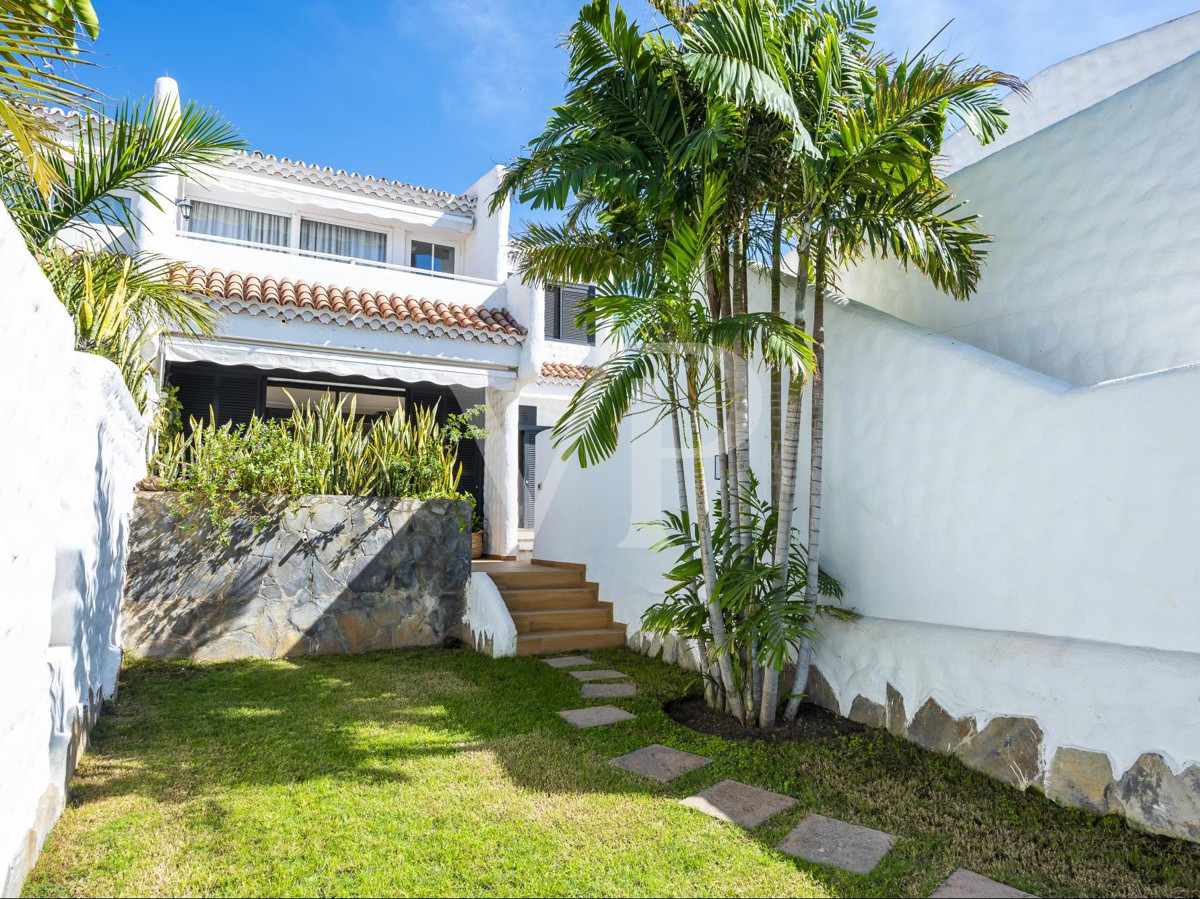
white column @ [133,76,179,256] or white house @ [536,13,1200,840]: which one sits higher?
white column @ [133,76,179,256]

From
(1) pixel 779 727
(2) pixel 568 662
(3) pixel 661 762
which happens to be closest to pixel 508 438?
(2) pixel 568 662

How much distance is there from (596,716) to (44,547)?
4.15 meters

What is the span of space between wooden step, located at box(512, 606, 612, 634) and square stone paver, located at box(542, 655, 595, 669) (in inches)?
25.6

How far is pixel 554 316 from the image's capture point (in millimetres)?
18578

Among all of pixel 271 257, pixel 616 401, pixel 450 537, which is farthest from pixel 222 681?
pixel 271 257

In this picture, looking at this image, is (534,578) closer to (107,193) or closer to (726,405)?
(726,405)

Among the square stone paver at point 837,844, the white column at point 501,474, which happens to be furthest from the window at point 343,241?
the square stone paver at point 837,844

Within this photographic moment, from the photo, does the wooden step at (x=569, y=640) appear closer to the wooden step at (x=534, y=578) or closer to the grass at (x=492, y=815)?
the wooden step at (x=534, y=578)

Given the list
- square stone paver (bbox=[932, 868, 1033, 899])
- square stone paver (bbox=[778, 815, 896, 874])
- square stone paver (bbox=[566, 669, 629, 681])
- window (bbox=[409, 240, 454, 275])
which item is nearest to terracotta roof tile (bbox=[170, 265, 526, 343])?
window (bbox=[409, 240, 454, 275])

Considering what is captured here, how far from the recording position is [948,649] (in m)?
5.17

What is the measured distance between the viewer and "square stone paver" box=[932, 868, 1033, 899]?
3.39 meters

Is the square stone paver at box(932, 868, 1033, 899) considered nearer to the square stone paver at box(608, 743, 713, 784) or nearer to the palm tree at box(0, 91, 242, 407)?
→ the square stone paver at box(608, 743, 713, 784)

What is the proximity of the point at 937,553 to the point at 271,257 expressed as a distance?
11.2 m

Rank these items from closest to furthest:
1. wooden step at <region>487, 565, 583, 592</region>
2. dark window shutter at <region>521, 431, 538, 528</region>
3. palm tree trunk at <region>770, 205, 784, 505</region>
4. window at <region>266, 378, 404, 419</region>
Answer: palm tree trunk at <region>770, 205, 784, 505</region>, wooden step at <region>487, 565, 583, 592</region>, window at <region>266, 378, 404, 419</region>, dark window shutter at <region>521, 431, 538, 528</region>
